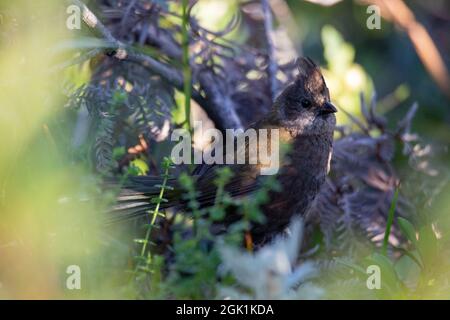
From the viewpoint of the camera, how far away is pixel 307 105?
4512 mm

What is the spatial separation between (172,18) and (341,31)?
2.66 meters

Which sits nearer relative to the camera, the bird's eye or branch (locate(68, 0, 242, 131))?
branch (locate(68, 0, 242, 131))

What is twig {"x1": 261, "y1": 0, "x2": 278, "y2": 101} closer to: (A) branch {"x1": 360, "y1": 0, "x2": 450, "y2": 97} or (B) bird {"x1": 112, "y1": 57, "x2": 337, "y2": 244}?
(B) bird {"x1": 112, "y1": 57, "x2": 337, "y2": 244}

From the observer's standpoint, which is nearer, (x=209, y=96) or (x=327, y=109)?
(x=327, y=109)

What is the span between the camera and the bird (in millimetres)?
3842

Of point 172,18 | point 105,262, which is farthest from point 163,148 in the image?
point 105,262

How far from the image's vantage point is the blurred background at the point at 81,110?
2.19 m

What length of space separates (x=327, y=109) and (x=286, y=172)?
1.57 ft

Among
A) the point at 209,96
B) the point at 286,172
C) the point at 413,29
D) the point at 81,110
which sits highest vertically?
the point at 413,29

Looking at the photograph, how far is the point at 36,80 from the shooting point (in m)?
2.51

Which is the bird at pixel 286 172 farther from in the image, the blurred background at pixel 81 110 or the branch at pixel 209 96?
the blurred background at pixel 81 110

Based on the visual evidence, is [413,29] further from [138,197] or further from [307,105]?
[138,197]

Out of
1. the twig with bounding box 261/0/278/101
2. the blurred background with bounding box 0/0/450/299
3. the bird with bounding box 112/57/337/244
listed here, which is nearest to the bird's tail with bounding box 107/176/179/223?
the bird with bounding box 112/57/337/244

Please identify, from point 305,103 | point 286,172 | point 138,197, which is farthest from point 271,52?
point 138,197
